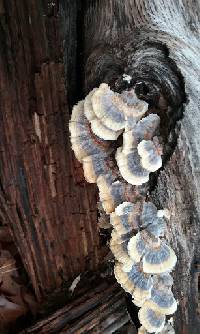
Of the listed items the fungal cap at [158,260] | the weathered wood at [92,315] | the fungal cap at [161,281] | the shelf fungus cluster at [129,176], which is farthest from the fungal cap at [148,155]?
the weathered wood at [92,315]

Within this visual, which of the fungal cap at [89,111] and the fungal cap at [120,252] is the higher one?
the fungal cap at [89,111]

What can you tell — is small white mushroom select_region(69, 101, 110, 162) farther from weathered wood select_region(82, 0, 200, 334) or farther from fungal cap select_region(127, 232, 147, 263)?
fungal cap select_region(127, 232, 147, 263)

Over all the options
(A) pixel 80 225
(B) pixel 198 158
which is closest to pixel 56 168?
(A) pixel 80 225

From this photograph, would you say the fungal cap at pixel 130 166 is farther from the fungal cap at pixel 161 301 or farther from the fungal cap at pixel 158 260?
the fungal cap at pixel 161 301

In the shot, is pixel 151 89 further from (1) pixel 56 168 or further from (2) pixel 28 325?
(2) pixel 28 325

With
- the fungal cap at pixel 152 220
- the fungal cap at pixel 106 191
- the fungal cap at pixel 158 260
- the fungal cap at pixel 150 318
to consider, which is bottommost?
the fungal cap at pixel 150 318

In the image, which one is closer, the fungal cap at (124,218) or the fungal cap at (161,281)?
the fungal cap at (124,218)

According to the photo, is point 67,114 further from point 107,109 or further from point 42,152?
point 107,109
